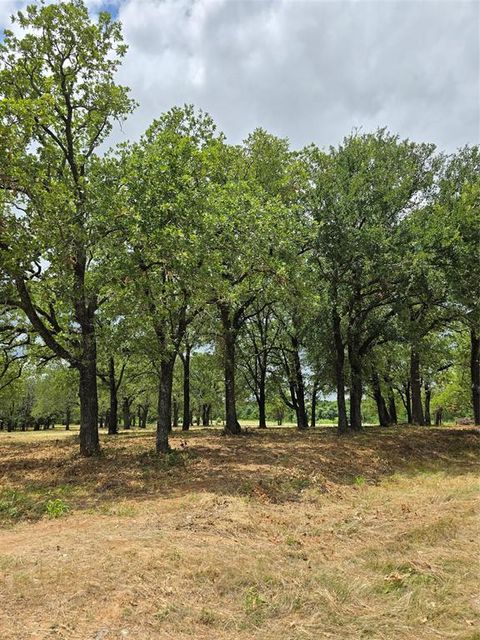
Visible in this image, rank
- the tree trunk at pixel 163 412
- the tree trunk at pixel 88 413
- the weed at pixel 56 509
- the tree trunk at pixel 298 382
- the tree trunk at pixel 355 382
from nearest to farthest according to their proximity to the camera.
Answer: the weed at pixel 56 509
the tree trunk at pixel 88 413
the tree trunk at pixel 163 412
the tree trunk at pixel 355 382
the tree trunk at pixel 298 382

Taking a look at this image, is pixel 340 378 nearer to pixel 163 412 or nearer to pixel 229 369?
pixel 229 369

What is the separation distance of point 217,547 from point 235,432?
645 inches

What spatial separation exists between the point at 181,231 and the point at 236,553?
772cm

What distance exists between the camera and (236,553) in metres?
6.27

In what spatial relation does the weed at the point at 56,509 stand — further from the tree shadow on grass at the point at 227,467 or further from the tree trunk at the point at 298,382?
the tree trunk at the point at 298,382

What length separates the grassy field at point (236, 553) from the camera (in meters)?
4.52

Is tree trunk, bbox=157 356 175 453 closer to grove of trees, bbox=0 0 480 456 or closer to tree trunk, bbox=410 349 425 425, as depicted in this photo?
grove of trees, bbox=0 0 480 456

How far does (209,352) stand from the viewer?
30828 mm

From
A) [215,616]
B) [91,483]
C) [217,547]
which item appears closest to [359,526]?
[217,547]

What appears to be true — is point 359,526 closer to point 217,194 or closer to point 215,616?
point 215,616

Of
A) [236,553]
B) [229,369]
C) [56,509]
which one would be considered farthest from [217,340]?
[236,553]

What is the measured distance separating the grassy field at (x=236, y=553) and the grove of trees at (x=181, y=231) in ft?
15.4

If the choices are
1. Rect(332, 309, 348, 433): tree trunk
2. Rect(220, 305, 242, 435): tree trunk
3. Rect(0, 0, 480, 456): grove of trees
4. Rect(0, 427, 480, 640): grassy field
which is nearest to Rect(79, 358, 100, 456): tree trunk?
Rect(0, 0, 480, 456): grove of trees

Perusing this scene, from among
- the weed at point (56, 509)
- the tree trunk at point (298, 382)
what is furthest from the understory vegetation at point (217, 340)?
the tree trunk at point (298, 382)
